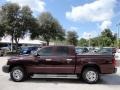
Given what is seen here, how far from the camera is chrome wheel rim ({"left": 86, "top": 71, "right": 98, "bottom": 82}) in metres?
13.2

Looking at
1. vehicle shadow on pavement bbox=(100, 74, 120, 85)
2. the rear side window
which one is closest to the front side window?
the rear side window

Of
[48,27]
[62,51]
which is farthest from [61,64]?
[48,27]

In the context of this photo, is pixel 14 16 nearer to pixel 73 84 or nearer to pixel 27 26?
pixel 27 26

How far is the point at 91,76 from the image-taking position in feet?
43.4

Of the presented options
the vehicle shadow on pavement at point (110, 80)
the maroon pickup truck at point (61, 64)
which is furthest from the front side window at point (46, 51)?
the vehicle shadow on pavement at point (110, 80)

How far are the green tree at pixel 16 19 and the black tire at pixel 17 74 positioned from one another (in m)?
34.1

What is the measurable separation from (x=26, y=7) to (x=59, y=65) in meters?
37.6

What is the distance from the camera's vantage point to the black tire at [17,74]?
13.5 m

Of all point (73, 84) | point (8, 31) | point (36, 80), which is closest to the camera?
point (73, 84)

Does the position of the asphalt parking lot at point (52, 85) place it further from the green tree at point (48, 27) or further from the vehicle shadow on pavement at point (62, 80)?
the green tree at point (48, 27)

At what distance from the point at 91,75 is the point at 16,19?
3655 cm

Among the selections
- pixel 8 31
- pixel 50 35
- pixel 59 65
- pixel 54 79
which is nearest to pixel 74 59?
pixel 59 65

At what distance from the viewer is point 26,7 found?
4956 centimetres

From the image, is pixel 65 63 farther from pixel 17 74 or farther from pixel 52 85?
pixel 17 74
